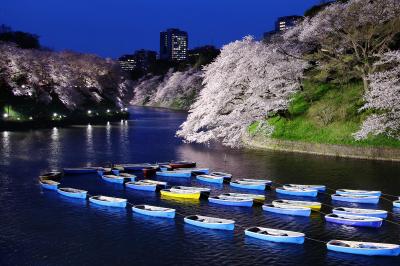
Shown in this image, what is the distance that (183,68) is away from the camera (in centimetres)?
14575

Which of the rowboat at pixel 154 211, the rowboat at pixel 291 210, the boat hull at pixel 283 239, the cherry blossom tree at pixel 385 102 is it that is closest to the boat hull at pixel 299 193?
the rowboat at pixel 291 210

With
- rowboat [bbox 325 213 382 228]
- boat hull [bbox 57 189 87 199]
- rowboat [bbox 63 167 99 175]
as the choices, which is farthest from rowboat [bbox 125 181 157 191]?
rowboat [bbox 325 213 382 228]

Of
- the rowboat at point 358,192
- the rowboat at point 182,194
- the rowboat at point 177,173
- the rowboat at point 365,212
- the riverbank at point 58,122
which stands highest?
the riverbank at point 58,122

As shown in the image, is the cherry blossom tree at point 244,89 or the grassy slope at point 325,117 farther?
the cherry blossom tree at point 244,89

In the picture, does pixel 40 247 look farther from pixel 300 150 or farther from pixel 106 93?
pixel 106 93

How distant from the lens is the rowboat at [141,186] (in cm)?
3111

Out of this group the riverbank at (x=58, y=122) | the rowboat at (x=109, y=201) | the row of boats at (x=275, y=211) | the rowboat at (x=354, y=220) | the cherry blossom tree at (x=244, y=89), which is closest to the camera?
the row of boats at (x=275, y=211)

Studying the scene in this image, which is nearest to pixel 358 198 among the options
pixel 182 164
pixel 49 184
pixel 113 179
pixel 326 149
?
pixel 182 164

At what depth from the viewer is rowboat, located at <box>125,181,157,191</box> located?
3111cm

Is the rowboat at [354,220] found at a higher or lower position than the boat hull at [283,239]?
higher

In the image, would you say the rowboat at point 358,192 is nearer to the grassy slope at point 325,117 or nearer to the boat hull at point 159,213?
the boat hull at point 159,213

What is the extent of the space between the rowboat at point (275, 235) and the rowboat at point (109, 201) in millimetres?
7893

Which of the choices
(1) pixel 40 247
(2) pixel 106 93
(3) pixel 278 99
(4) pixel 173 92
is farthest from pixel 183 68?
(1) pixel 40 247

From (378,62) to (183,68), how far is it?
10532 cm
